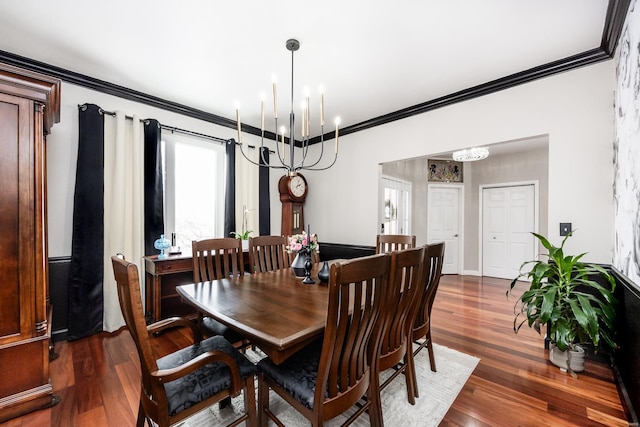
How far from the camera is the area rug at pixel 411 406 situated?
1.56 m

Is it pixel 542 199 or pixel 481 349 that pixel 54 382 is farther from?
pixel 542 199

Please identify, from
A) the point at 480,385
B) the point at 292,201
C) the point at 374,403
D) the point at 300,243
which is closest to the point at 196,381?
the point at 374,403

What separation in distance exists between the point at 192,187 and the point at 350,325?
3.09 meters

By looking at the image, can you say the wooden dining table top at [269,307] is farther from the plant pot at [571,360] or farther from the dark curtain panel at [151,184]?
the plant pot at [571,360]

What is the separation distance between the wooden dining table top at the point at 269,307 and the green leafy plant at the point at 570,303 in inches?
68.2

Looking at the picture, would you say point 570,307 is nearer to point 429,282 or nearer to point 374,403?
point 429,282

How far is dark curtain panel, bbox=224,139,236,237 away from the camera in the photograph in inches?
144

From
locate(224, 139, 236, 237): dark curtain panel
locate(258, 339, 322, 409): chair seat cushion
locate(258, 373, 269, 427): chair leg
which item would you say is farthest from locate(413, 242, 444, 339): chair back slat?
locate(224, 139, 236, 237): dark curtain panel

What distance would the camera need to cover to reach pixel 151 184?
2.99 m

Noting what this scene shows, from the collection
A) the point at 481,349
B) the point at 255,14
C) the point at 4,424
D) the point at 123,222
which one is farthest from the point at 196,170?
the point at 481,349

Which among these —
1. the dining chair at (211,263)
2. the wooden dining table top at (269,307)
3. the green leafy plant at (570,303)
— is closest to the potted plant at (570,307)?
the green leafy plant at (570,303)

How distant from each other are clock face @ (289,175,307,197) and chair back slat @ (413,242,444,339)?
2.69 m

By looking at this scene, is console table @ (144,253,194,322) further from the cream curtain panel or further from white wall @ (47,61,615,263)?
white wall @ (47,61,615,263)

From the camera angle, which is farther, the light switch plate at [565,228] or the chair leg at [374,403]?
the light switch plate at [565,228]
